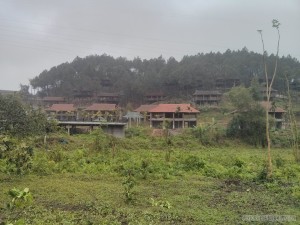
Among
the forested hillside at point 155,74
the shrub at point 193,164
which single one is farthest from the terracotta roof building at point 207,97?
the shrub at point 193,164

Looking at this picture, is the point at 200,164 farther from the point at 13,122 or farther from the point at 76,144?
the point at 76,144

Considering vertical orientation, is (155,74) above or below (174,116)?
above

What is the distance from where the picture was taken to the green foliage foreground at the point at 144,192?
912cm

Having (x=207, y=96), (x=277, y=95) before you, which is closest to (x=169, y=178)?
(x=207, y=96)

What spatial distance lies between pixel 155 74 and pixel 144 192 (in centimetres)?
6296

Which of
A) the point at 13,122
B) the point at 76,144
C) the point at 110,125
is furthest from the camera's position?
the point at 110,125

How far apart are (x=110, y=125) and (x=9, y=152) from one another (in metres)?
30.1

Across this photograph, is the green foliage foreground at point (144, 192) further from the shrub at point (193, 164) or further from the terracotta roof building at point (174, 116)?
the terracotta roof building at point (174, 116)

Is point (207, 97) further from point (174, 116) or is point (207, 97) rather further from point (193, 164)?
point (193, 164)

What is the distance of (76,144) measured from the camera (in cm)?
3372

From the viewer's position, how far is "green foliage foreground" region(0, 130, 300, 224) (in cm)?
912

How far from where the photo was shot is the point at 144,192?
12609 millimetres

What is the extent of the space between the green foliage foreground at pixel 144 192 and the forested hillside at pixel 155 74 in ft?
157

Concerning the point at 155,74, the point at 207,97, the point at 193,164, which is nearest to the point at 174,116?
the point at 207,97
